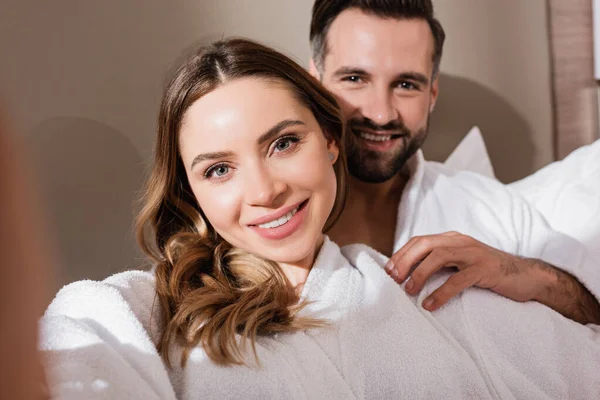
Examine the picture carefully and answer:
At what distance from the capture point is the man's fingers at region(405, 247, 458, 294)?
4.18 feet

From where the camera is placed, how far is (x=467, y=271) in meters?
1.29

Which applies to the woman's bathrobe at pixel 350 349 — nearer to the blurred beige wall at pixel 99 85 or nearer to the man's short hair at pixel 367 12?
the blurred beige wall at pixel 99 85

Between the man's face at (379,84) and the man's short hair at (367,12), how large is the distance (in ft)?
0.06

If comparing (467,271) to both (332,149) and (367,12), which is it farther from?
(367,12)

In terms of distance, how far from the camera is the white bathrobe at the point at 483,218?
5.25 ft

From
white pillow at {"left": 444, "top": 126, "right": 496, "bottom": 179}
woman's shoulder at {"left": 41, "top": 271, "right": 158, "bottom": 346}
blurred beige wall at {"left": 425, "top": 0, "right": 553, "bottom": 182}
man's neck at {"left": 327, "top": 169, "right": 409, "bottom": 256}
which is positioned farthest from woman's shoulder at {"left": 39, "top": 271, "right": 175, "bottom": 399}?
blurred beige wall at {"left": 425, "top": 0, "right": 553, "bottom": 182}

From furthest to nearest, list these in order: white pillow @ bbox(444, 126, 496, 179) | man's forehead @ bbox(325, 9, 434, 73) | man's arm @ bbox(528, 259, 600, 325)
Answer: white pillow @ bbox(444, 126, 496, 179) → man's forehead @ bbox(325, 9, 434, 73) → man's arm @ bbox(528, 259, 600, 325)

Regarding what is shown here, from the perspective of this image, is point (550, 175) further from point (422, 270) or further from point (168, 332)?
point (168, 332)

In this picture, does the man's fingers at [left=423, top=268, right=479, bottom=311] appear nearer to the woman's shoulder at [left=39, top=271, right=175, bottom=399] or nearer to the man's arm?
the man's arm

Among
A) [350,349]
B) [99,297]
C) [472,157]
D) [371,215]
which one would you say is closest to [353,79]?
[371,215]

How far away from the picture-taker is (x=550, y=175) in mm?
1843

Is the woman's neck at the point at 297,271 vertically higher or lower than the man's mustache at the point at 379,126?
lower

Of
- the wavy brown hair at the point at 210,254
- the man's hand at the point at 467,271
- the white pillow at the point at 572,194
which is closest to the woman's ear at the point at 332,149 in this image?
the wavy brown hair at the point at 210,254

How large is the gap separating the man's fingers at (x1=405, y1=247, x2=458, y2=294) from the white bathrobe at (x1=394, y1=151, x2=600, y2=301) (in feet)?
1.17
